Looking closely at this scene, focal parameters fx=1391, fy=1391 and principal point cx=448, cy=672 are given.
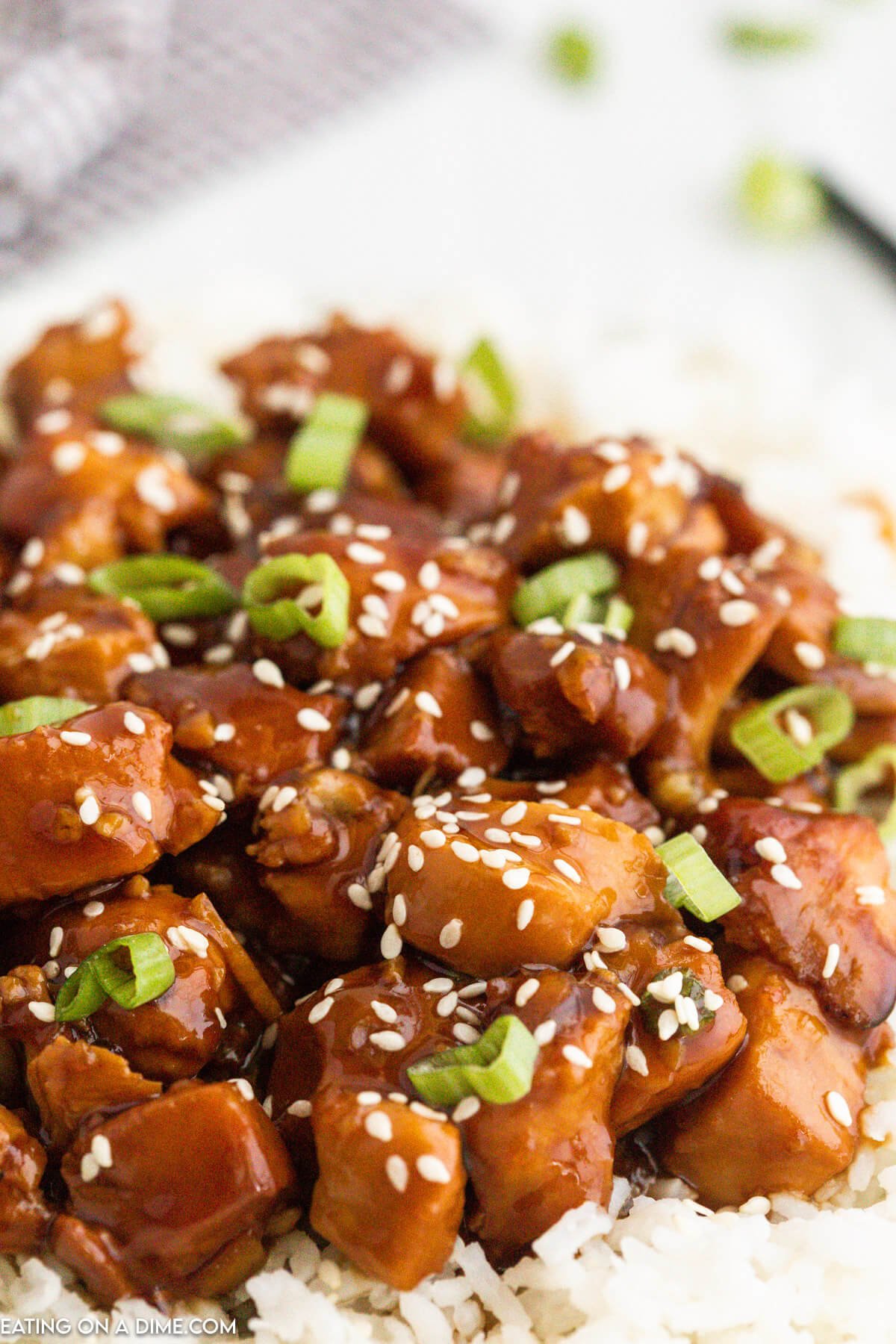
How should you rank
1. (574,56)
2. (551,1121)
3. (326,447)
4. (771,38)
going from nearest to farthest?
(551,1121), (326,447), (574,56), (771,38)

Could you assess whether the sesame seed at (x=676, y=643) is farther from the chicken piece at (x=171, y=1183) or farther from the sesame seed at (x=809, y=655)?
the chicken piece at (x=171, y=1183)

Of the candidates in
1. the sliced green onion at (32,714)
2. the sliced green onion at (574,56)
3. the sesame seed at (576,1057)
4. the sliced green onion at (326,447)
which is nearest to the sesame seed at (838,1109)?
the sesame seed at (576,1057)

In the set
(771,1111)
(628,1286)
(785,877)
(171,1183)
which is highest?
(785,877)

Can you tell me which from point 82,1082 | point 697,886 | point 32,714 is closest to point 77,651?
point 32,714

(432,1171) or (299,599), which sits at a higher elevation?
(299,599)

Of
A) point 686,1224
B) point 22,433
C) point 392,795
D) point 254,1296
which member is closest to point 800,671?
point 392,795

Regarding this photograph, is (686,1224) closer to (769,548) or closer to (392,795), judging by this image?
(392,795)

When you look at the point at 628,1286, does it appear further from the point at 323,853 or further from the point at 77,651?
the point at 77,651

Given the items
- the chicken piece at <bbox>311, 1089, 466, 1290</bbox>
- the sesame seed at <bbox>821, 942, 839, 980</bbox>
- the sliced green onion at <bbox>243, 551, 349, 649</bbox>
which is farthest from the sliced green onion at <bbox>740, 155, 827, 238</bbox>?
the chicken piece at <bbox>311, 1089, 466, 1290</bbox>
